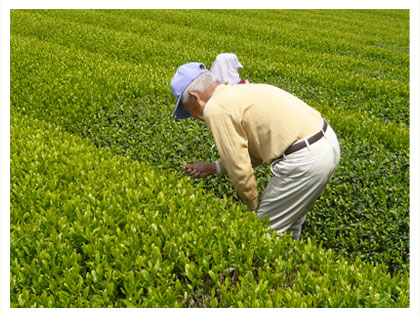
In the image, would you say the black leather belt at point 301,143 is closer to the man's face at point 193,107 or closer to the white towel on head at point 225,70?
the man's face at point 193,107

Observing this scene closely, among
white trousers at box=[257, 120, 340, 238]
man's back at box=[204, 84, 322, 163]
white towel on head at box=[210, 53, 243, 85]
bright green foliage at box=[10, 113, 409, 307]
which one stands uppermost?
white towel on head at box=[210, 53, 243, 85]

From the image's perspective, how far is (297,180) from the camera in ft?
12.8

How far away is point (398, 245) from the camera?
508 centimetres

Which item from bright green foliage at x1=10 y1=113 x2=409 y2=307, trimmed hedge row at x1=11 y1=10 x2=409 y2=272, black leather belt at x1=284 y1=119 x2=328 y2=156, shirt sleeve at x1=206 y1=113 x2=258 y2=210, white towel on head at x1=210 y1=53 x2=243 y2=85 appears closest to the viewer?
bright green foliage at x1=10 y1=113 x2=409 y2=307

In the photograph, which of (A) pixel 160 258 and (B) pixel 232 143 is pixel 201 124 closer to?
(B) pixel 232 143

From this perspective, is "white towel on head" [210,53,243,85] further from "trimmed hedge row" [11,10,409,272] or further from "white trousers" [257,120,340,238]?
"white trousers" [257,120,340,238]

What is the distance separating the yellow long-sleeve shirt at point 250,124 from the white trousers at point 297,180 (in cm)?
15

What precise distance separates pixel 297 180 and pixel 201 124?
3648mm

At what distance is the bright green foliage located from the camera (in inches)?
113

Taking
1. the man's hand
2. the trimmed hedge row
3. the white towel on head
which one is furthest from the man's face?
the white towel on head

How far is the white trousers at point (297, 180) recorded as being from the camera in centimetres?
380

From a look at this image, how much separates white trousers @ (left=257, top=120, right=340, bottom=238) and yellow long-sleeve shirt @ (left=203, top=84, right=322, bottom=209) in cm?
15

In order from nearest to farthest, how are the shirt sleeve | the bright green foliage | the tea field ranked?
the bright green foliage, the tea field, the shirt sleeve

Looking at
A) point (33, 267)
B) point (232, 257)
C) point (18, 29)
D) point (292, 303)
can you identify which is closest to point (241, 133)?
point (232, 257)
